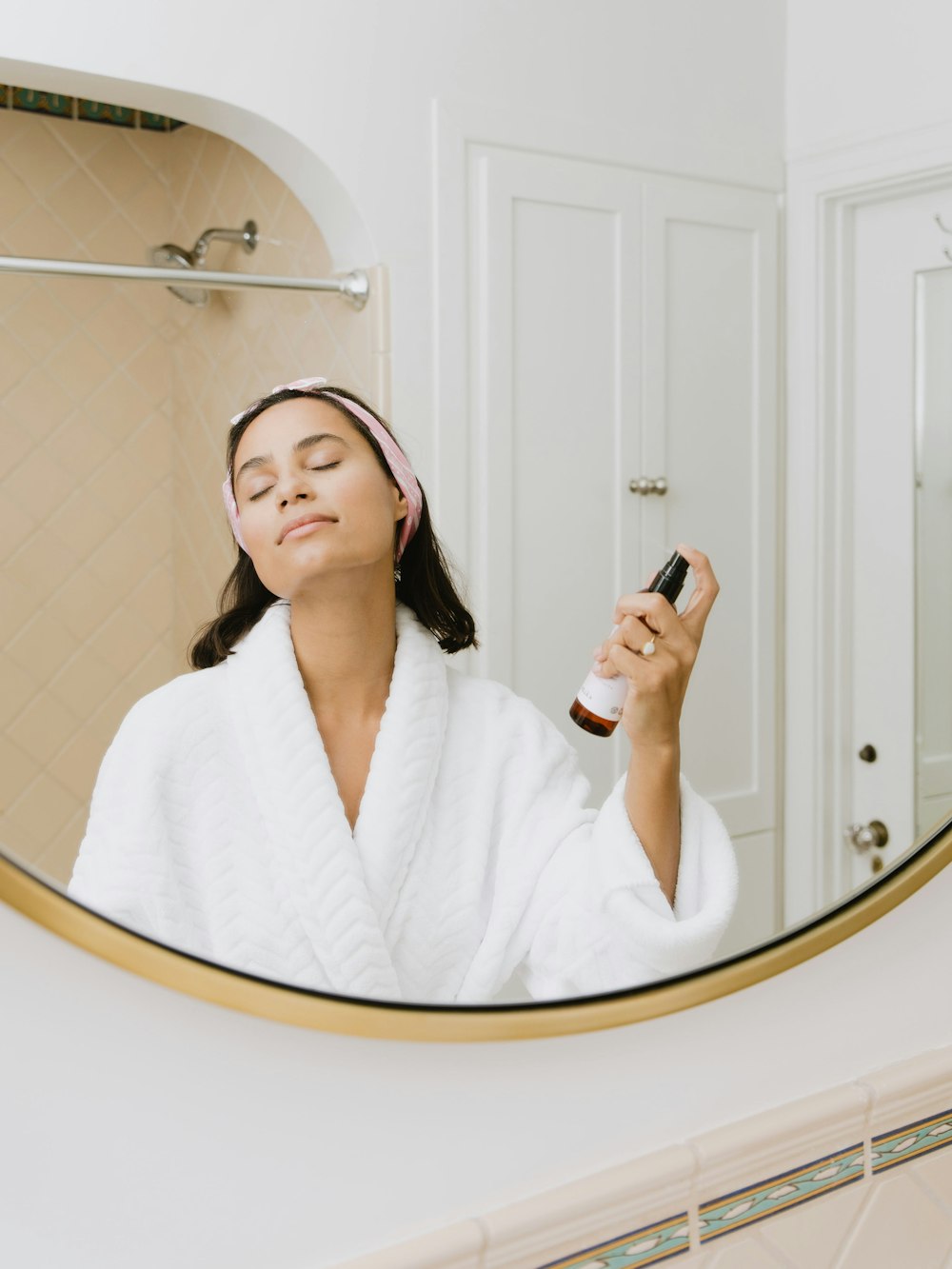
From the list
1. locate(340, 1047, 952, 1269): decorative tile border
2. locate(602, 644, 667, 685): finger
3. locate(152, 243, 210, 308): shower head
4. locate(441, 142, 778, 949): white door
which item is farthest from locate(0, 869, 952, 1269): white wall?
locate(152, 243, 210, 308): shower head

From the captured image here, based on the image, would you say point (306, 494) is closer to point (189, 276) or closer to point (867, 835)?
point (189, 276)

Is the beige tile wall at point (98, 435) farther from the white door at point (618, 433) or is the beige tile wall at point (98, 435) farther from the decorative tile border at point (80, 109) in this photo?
the white door at point (618, 433)

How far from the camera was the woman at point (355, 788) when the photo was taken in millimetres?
640

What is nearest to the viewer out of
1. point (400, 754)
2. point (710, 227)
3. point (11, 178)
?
point (11, 178)

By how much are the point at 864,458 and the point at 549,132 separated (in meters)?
0.34

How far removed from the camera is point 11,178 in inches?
23.0

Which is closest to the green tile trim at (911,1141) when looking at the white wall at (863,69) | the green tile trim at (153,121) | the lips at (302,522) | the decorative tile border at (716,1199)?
the decorative tile border at (716,1199)

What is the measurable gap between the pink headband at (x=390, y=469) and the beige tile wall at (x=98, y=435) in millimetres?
10

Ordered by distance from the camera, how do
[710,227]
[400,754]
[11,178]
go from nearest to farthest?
[11,178] < [400,754] < [710,227]

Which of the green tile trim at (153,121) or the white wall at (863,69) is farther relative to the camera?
the white wall at (863,69)

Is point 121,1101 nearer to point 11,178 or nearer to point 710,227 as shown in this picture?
point 11,178

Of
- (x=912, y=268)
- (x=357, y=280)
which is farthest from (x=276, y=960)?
(x=912, y=268)

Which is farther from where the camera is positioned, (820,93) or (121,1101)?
(820,93)

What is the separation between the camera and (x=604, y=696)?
75 cm
